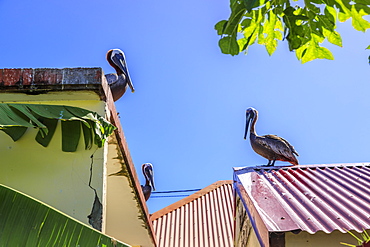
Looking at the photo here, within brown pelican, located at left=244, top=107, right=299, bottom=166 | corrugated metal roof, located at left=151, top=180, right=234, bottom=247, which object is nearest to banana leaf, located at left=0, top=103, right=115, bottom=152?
brown pelican, located at left=244, top=107, right=299, bottom=166

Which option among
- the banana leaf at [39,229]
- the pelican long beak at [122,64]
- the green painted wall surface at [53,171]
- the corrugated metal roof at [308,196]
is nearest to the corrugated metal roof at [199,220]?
the corrugated metal roof at [308,196]

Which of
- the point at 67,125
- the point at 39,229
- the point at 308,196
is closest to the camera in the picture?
the point at 39,229

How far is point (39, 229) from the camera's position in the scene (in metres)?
2.39

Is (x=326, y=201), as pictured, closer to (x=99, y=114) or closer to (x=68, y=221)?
(x=99, y=114)

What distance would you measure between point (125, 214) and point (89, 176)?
2.39 m

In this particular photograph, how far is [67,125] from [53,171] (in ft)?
1.25

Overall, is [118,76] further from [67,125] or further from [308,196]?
[67,125]

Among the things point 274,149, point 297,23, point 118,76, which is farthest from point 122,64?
point 297,23

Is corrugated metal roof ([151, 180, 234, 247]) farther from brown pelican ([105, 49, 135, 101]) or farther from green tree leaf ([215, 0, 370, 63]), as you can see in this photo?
green tree leaf ([215, 0, 370, 63])

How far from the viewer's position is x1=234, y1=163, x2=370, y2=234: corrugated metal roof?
4.85 meters

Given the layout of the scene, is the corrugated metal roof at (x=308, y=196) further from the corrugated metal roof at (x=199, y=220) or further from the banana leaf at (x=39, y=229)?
the banana leaf at (x=39, y=229)

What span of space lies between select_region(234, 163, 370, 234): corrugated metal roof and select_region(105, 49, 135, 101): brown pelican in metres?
2.11

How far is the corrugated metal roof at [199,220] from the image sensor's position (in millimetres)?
9375

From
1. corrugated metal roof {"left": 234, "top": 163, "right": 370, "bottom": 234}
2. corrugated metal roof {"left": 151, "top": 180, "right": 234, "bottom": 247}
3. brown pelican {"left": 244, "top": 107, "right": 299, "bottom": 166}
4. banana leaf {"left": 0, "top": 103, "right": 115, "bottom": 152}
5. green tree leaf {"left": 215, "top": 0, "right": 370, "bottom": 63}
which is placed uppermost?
green tree leaf {"left": 215, "top": 0, "right": 370, "bottom": 63}
